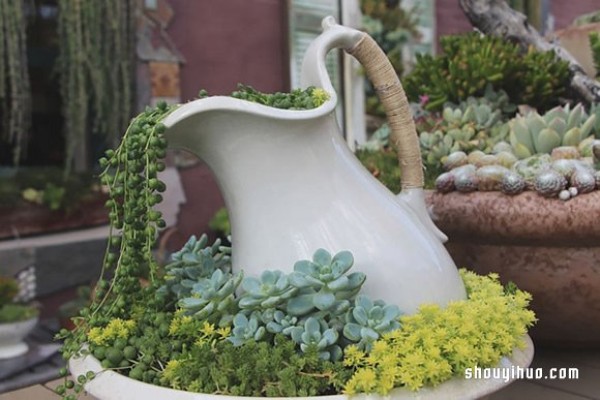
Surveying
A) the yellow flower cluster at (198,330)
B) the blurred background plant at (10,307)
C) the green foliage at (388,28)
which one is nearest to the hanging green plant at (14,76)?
the blurred background plant at (10,307)

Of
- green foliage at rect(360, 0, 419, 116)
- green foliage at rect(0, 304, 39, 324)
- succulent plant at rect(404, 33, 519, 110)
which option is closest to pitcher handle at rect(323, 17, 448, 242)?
succulent plant at rect(404, 33, 519, 110)

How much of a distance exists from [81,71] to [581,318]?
1.83m

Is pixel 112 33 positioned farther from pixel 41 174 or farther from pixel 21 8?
pixel 41 174

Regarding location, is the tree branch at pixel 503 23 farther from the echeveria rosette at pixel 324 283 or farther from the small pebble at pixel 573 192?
the echeveria rosette at pixel 324 283

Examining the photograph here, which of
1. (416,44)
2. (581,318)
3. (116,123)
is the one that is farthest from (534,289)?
(416,44)

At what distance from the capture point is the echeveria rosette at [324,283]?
637 millimetres

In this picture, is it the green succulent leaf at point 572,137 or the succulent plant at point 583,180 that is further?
the green succulent leaf at point 572,137

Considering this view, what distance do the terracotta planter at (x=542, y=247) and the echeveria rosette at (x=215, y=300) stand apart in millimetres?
526

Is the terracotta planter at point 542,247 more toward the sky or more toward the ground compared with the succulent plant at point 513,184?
more toward the ground

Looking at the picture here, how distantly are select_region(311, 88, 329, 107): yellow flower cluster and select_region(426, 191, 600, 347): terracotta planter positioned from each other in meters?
0.43

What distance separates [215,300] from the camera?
26.7 inches

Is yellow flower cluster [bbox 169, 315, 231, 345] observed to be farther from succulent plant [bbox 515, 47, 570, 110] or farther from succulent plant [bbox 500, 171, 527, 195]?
succulent plant [bbox 515, 47, 570, 110]

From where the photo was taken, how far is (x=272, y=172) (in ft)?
2.38

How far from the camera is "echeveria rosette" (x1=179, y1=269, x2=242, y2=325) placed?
2.21 feet
